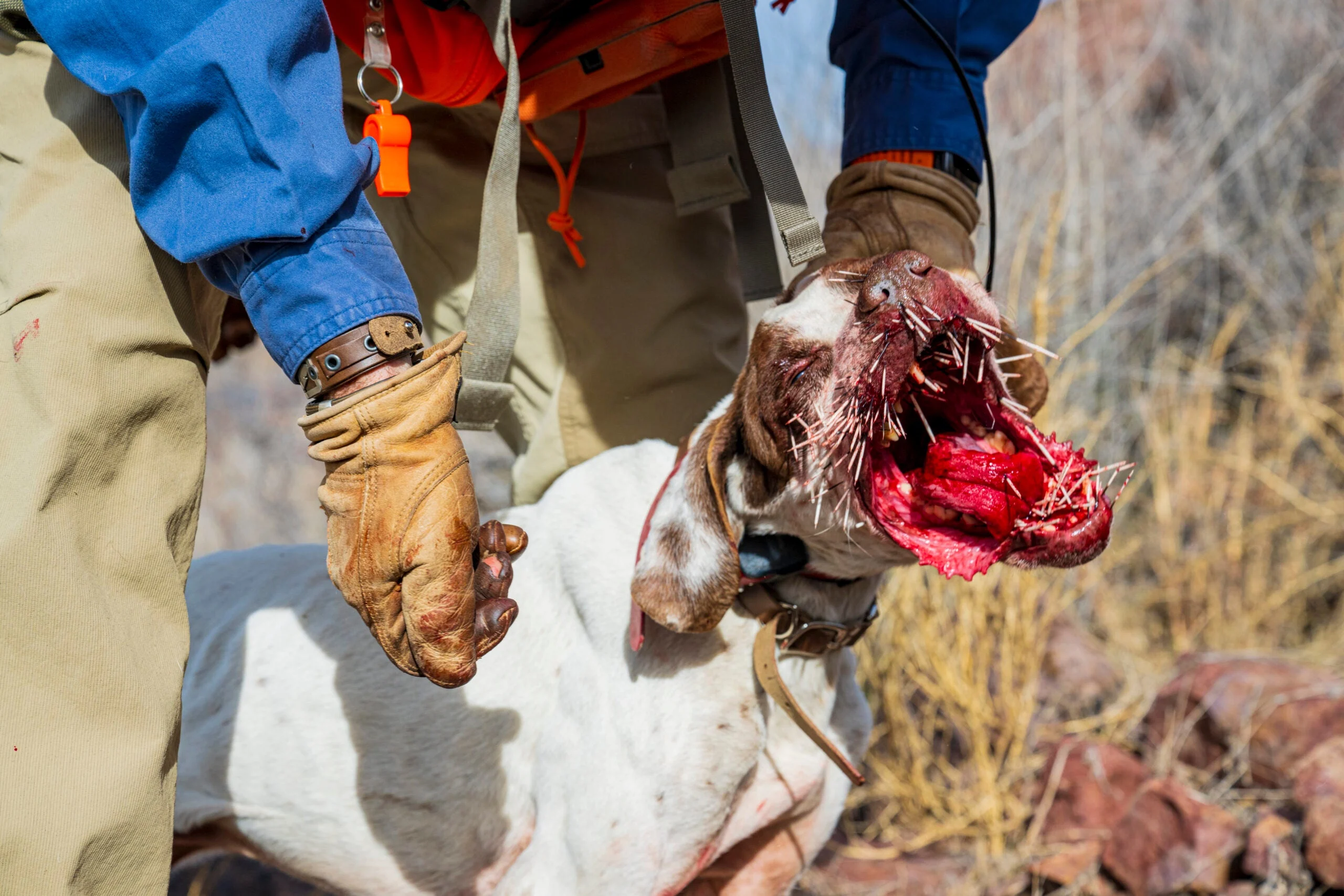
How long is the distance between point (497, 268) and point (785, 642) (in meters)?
0.82

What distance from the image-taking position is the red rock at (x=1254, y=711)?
2.92 meters

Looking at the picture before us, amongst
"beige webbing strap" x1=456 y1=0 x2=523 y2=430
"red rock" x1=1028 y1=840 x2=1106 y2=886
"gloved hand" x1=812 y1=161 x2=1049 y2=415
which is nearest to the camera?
"beige webbing strap" x1=456 y1=0 x2=523 y2=430

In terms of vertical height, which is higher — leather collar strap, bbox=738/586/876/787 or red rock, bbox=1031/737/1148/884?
leather collar strap, bbox=738/586/876/787

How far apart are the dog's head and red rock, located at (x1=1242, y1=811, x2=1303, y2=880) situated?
1537 mm

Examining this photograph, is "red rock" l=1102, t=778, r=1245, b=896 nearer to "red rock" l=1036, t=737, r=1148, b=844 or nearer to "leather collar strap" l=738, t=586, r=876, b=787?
"red rock" l=1036, t=737, r=1148, b=844

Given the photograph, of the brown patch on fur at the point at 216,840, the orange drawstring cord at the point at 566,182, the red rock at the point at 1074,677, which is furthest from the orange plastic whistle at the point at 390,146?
the red rock at the point at 1074,677

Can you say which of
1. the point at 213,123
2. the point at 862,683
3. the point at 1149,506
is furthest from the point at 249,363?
the point at 213,123

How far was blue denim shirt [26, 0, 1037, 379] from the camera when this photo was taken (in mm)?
1226

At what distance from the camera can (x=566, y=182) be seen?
208cm

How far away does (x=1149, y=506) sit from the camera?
191 inches

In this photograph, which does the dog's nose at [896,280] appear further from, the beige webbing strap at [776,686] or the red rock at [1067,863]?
the red rock at [1067,863]

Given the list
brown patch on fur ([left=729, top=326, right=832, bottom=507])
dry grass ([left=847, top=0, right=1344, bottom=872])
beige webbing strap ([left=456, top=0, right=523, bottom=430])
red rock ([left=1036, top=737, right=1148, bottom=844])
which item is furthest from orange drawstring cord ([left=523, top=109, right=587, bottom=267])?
red rock ([left=1036, top=737, right=1148, bottom=844])

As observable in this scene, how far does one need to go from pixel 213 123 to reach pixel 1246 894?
2.86 metres

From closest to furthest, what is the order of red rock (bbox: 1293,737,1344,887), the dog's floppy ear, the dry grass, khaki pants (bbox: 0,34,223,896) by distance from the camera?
khaki pants (bbox: 0,34,223,896) < the dog's floppy ear < red rock (bbox: 1293,737,1344,887) < the dry grass
